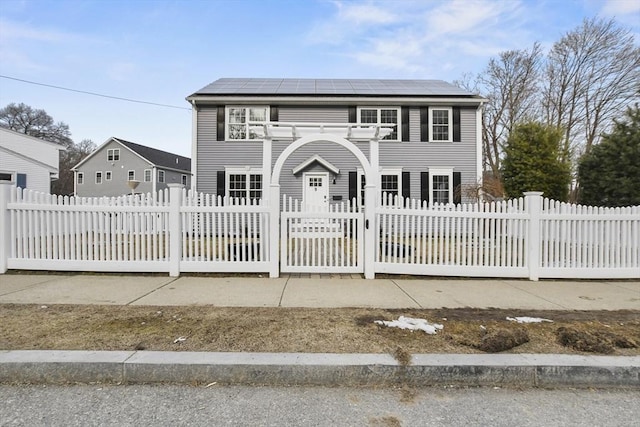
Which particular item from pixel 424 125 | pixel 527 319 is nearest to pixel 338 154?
pixel 424 125

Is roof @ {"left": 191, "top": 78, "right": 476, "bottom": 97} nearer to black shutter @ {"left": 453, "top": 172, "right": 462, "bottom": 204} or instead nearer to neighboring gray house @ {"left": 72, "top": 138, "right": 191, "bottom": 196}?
black shutter @ {"left": 453, "top": 172, "right": 462, "bottom": 204}

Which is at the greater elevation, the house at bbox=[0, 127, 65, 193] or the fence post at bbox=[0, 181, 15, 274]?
the house at bbox=[0, 127, 65, 193]

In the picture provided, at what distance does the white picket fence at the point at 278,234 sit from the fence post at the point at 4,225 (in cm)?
1

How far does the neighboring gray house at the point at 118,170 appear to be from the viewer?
3438 cm

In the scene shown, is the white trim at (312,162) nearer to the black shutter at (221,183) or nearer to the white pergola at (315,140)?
the black shutter at (221,183)

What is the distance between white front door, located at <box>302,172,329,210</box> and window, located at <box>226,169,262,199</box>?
1769 mm

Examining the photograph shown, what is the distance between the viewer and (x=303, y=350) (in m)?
3.16

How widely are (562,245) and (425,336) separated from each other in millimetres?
4143

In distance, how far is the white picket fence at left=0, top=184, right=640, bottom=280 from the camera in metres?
6.16

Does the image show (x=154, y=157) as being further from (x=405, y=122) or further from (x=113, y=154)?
(x=405, y=122)

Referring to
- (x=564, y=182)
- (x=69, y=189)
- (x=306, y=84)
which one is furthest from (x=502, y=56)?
(x=69, y=189)

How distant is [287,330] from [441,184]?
38.4 feet

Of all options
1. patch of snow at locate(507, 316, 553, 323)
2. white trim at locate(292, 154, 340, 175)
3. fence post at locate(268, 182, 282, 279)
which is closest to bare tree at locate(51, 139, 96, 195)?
white trim at locate(292, 154, 340, 175)

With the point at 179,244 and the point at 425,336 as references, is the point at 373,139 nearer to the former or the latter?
the point at 179,244
